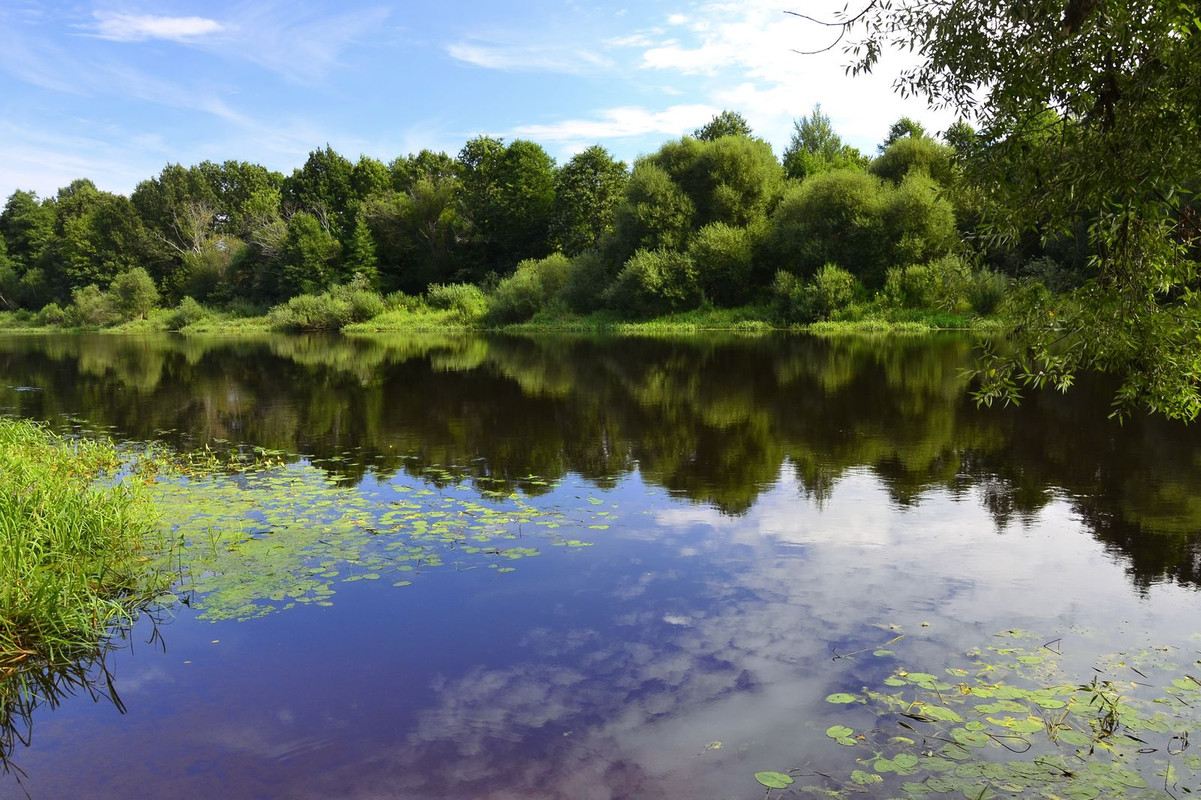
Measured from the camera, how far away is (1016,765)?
4672mm

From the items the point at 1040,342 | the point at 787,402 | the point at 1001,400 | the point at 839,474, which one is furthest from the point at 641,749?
the point at 1001,400

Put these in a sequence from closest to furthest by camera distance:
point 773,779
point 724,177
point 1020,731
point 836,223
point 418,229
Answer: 1. point 773,779
2. point 1020,731
3. point 836,223
4. point 724,177
5. point 418,229

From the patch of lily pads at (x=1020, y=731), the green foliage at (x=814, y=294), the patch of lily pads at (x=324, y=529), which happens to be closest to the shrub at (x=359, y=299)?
the green foliage at (x=814, y=294)

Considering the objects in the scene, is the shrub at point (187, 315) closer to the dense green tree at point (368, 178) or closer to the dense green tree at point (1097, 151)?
the dense green tree at point (368, 178)

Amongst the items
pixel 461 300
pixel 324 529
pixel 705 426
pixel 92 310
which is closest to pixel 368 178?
pixel 461 300

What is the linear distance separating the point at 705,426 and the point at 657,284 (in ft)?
121

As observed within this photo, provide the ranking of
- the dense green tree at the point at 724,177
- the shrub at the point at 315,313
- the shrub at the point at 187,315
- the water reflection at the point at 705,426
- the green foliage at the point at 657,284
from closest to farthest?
1. the water reflection at the point at 705,426
2. the green foliage at the point at 657,284
3. the dense green tree at the point at 724,177
4. the shrub at the point at 315,313
5. the shrub at the point at 187,315

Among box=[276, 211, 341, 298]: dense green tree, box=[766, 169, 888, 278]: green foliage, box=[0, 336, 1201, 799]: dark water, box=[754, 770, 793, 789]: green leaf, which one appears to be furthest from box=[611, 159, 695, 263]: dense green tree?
box=[754, 770, 793, 789]: green leaf

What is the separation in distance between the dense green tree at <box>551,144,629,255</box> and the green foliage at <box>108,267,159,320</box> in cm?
4383

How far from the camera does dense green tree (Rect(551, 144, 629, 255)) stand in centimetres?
7031

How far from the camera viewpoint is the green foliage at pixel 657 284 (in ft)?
173

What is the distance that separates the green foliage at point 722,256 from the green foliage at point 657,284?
70cm

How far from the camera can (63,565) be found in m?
7.38

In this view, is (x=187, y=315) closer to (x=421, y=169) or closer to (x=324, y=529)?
(x=421, y=169)
